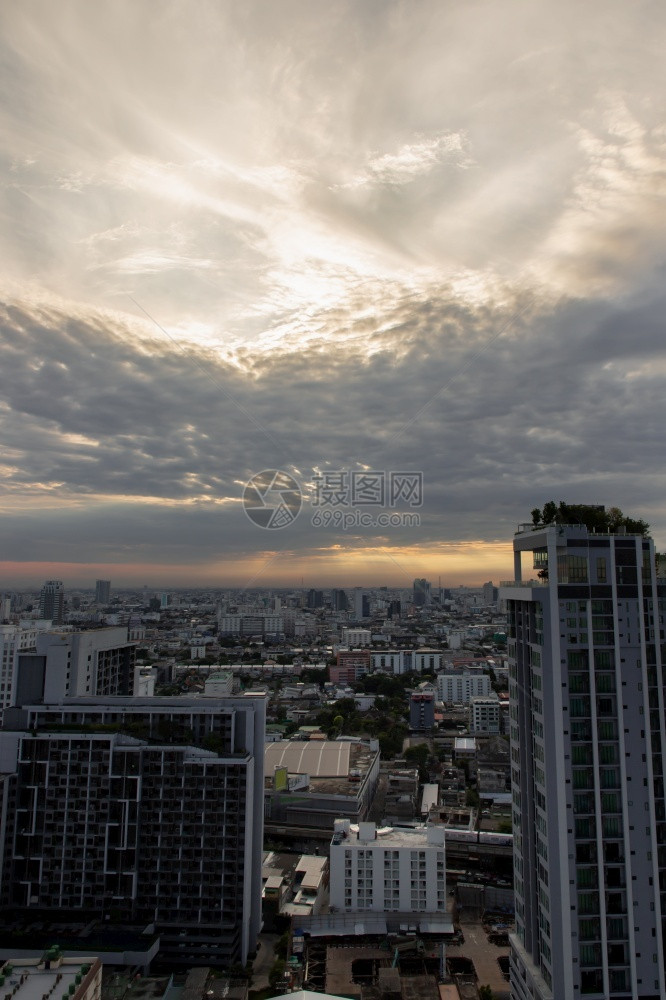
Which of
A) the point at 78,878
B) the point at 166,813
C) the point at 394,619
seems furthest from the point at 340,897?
the point at 394,619

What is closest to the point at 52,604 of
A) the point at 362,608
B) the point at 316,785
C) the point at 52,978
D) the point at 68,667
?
the point at 362,608

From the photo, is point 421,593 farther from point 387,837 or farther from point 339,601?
point 387,837

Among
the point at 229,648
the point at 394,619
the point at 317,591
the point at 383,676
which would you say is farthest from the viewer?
the point at 317,591

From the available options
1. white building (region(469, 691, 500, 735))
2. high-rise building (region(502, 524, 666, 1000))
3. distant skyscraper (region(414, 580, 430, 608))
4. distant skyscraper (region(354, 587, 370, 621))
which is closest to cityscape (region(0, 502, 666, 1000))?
high-rise building (region(502, 524, 666, 1000))

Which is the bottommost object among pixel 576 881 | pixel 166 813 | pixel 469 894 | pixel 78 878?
pixel 469 894

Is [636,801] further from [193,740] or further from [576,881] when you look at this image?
[193,740]

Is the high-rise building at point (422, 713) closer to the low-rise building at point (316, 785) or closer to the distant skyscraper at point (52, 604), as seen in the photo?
the low-rise building at point (316, 785)
